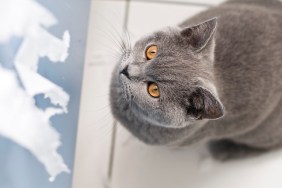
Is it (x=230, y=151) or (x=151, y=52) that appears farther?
(x=230, y=151)

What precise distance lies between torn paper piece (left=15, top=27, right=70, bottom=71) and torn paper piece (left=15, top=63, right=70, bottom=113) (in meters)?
0.02

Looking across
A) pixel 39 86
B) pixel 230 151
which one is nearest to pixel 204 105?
pixel 39 86

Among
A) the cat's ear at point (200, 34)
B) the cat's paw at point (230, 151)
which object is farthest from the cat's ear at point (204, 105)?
the cat's paw at point (230, 151)

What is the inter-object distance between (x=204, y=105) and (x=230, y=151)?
0.56 meters

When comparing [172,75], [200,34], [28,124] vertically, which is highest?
[200,34]

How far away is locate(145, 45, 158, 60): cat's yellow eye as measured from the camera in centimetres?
100

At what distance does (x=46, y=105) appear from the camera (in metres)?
1.04

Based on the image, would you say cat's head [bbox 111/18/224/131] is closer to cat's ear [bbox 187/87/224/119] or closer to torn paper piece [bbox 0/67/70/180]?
cat's ear [bbox 187/87/224/119]

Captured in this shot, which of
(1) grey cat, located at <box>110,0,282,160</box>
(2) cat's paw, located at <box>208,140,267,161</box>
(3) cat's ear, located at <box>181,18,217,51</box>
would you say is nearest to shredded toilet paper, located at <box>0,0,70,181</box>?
(1) grey cat, located at <box>110,0,282,160</box>

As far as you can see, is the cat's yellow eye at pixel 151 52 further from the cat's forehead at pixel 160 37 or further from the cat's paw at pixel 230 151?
the cat's paw at pixel 230 151

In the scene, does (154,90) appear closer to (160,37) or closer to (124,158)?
(160,37)

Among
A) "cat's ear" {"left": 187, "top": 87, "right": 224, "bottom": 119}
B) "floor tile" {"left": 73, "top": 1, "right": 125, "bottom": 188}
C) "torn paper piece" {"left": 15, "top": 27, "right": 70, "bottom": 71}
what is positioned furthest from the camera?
"floor tile" {"left": 73, "top": 1, "right": 125, "bottom": 188}

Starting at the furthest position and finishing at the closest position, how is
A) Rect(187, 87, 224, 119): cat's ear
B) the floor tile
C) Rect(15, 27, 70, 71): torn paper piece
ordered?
the floor tile, Rect(15, 27, 70, 71): torn paper piece, Rect(187, 87, 224, 119): cat's ear

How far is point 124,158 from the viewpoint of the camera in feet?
4.76
